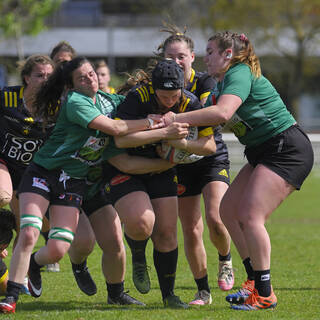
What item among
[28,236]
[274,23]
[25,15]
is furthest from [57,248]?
[274,23]

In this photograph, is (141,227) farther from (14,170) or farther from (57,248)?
(14,170)

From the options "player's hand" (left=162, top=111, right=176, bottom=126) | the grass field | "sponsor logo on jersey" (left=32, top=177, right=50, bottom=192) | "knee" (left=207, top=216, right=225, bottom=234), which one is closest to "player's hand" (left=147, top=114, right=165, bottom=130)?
"player's hand" (left=162, top=111, right=176, bottom=126)

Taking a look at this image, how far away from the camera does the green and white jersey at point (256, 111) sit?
562cm

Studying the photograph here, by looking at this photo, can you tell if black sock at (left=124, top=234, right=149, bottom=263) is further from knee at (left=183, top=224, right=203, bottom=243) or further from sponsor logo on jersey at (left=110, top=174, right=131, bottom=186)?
knee at (left=183, top=224, right=203, bottom=243)

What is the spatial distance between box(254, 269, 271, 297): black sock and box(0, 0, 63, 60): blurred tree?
24.0 m

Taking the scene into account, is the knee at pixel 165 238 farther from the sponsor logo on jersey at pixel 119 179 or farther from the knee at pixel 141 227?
the sponsor logo on jersey at pixel 119 179

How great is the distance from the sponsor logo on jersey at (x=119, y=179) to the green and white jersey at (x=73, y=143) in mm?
220

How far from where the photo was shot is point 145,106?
226 inches

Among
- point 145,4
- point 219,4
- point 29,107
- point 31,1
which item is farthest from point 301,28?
point 29,107

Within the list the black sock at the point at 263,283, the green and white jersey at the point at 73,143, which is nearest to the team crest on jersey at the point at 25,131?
the green and white jersey at the point at 73,143

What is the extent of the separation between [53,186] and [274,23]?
98.8ft

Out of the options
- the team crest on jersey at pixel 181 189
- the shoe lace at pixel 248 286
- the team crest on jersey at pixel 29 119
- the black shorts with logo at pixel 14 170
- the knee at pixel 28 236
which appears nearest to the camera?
the knee at pixel 28 236

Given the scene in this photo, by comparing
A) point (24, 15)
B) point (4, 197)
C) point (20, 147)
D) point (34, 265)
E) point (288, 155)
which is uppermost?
point (288, 155)

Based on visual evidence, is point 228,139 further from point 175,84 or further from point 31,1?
point 175,84
